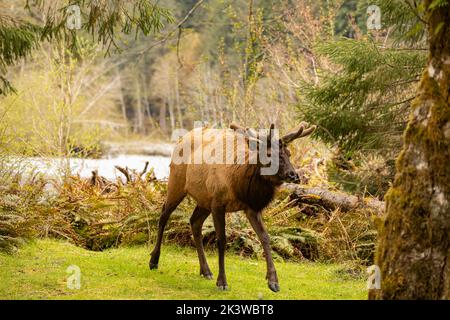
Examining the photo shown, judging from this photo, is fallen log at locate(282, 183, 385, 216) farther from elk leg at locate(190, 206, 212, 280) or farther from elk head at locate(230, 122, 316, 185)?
elk head at locate(230, 122, 316, 185)

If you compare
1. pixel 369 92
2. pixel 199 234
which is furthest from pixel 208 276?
pixel 369 92

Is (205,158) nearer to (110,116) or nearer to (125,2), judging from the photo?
(125,2)

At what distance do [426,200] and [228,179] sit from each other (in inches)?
115

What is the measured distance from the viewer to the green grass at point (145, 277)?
7734 millimetres

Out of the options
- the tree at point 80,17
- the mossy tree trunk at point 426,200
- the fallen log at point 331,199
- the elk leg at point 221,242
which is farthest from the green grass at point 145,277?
the tree at point 80,17

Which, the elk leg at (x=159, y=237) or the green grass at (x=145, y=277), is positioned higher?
the elk leg at (x=159, y=237)

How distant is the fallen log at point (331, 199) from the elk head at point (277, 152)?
3.53 metres

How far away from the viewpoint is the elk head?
→ 7.55 m

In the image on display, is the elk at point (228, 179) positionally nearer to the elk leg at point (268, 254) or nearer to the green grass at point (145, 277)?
the elk leg at point (268, 254)

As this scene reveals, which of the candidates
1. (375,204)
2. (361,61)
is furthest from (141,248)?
(361,61)

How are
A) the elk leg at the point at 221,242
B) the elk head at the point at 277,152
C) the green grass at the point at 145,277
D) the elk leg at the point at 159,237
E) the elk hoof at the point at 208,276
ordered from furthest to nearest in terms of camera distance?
the elk leg at the point at 159,237
the elk hoof at the point at 208,276
the elk leg at the point at 221,242
the green grass at the point at 145,277
the elk head at the point at 277,152

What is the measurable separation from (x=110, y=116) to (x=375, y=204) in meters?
39.9

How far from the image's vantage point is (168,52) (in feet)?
177
